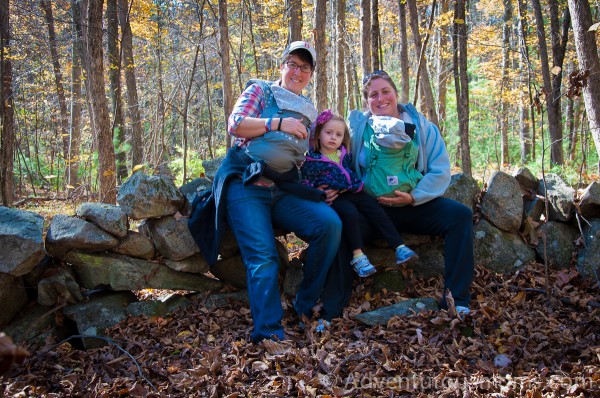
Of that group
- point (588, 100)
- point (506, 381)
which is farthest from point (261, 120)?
point (588, 100)

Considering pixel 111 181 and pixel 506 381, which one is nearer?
pixel 506 381

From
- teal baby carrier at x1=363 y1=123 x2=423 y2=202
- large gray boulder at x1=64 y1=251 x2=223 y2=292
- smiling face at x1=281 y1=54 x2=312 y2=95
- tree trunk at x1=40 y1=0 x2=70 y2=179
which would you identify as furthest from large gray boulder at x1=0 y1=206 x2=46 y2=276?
tree trunk at x1=40 y1=0 x2=70 y2=179

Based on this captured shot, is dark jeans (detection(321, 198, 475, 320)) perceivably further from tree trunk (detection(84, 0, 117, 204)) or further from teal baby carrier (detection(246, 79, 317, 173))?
tree trunk (detection(84, 0, 117, 204))

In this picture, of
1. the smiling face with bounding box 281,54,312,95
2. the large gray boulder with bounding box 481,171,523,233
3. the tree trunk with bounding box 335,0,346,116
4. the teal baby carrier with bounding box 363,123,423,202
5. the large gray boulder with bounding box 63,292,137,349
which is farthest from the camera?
the tree trunk with bounding box 335,0,346,116

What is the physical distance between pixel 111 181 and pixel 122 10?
7694 millimetres

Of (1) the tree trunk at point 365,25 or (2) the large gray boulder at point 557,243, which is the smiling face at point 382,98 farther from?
(1) the tree trunk at point 365,25

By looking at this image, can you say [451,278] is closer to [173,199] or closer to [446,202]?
[446,202]

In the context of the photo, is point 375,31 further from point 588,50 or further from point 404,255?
point 404,255

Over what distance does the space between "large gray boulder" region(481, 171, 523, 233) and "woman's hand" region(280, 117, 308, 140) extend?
79.4 inches

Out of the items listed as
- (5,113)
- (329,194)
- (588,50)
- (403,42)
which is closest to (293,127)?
(329,194)

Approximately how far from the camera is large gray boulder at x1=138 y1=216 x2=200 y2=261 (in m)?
3.95

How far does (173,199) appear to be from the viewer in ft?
13.1

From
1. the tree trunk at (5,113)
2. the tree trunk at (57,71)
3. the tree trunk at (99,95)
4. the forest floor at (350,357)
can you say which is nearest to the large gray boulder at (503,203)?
the forest floor at (350,357)

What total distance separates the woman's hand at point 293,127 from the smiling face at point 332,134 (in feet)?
0.87
